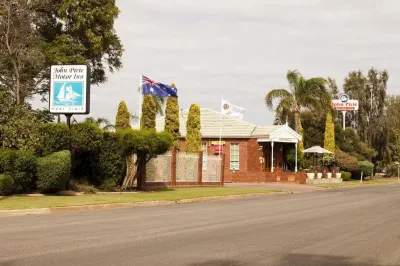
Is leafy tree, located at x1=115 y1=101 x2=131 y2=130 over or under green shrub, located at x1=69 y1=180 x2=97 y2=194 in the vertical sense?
over

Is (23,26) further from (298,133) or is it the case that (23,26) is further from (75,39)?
(298,133)

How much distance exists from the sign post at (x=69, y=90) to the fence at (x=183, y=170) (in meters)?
5.99

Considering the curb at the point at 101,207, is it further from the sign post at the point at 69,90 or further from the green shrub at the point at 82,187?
the sign post at the point at 69,90

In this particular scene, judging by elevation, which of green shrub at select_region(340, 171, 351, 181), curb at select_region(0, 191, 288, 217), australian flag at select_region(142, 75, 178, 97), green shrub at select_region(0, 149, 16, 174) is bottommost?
curb at select_region(0, 191, 288, 217)

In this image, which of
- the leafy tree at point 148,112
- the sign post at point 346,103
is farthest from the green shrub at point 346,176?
the leafy tree at point 148,112

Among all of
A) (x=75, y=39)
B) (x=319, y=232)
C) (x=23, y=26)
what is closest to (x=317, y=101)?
(x=75, y=39)

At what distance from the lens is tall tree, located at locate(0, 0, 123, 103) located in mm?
33188

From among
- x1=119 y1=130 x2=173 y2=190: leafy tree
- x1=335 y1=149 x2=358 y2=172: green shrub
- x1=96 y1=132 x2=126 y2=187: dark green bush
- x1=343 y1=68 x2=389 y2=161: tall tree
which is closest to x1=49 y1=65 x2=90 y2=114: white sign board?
x1=96 y1=132 x2=126 y2=187: dark green bush

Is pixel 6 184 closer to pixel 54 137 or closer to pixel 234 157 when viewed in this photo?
pixel 54 137

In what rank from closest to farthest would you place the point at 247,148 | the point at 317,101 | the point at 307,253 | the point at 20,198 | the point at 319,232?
the point at 307,253
the point at 319,232
the point at 20,198
the point at 247,148
the point at 317,101

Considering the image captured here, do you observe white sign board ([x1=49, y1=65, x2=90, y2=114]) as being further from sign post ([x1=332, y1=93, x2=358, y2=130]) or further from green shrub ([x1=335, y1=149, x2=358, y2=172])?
sign post ([x1=332, y1=93, x2=358, y2=130])

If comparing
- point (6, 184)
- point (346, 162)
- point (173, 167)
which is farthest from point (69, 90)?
point (346, 162)

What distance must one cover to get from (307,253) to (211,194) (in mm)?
18294

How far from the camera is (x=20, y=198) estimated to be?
2258 centimetres
